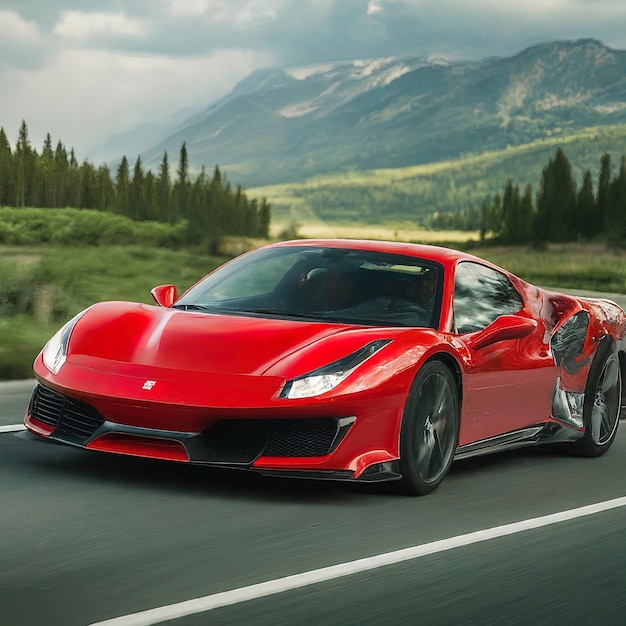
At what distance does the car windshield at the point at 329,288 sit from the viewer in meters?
7.68

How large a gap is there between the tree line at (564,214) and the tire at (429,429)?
10534cm

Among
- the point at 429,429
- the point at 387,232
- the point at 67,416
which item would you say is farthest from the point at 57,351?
the point at 387,232

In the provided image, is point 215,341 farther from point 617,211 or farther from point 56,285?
point 617,211

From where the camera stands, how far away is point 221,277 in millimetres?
8289

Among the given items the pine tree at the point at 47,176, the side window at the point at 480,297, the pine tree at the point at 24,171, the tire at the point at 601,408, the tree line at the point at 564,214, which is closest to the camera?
the side window at the point at 480,297

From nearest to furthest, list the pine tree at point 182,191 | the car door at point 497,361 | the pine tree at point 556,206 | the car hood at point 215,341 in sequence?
the car hood at point 215,341, the car door at point 497,361, the pine tree at point 182,191, the pine tree at point 556,206

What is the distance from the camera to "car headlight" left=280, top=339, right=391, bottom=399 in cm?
652

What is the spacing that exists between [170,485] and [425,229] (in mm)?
135492

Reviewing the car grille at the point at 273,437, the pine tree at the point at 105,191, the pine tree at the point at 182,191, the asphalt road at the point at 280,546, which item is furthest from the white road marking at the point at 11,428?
the pine tree at the point at 182,191

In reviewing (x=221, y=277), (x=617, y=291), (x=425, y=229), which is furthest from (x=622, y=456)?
(x=425, y=229)

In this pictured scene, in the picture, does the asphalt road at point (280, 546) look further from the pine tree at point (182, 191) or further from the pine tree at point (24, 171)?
the pine tree at point (182, 191)

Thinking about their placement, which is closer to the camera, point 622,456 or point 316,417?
point 316,417

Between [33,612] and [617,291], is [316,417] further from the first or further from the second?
[617,291]

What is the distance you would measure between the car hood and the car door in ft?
2.37
